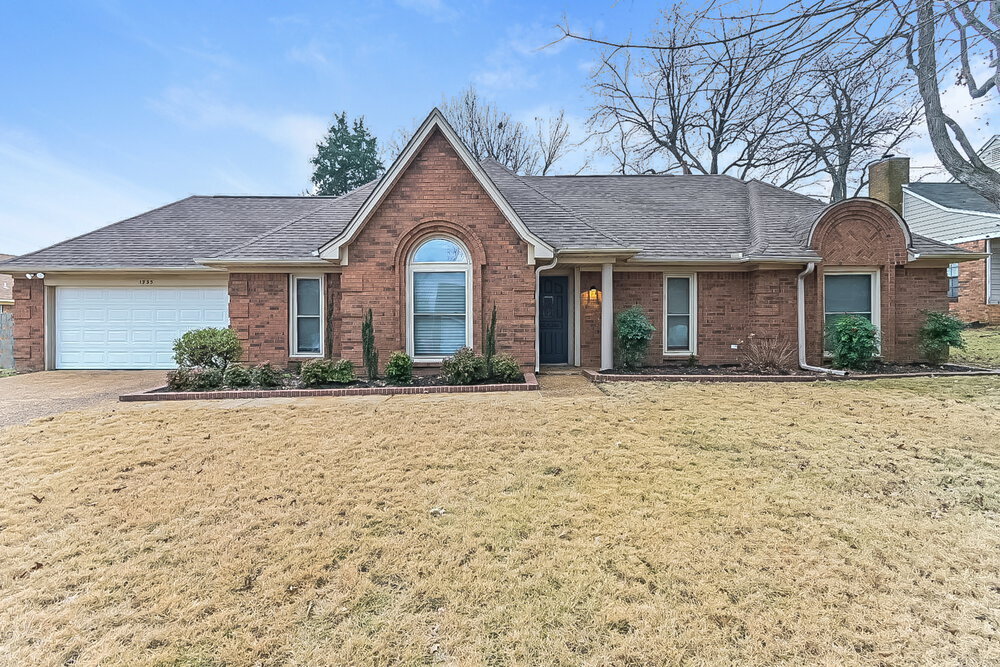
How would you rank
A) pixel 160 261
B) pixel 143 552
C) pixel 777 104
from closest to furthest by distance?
pixel 143 552 → pixel 777 104 → pixel 160 261

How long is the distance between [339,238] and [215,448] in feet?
17.1

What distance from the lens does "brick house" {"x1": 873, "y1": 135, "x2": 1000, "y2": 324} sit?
16.5 meters

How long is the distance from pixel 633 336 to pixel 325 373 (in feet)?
21.9

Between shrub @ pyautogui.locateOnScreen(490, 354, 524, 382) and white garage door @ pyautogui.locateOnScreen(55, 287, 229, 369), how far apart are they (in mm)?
9146

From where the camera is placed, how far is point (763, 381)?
361 inches

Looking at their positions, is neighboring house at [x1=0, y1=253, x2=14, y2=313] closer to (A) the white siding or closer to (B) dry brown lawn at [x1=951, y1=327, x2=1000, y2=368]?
(B) dry brown lawn at [x1=951, y1=327, x2=1000, y2=368]

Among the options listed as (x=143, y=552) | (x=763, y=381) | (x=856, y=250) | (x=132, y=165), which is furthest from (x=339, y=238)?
(x=132, y=165)

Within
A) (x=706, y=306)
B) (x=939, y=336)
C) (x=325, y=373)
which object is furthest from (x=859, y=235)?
(x=325, y=373)

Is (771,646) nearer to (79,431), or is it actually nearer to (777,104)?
(777,104)

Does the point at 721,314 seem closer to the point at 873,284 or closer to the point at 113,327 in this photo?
the point at 873,284

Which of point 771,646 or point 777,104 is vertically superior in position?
point 777,104

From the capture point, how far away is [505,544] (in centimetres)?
312

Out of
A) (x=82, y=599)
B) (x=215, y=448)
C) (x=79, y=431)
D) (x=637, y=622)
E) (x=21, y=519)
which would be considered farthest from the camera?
(x=79, y=431)

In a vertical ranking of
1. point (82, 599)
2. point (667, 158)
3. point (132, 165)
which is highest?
point (667, 158)
